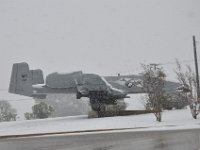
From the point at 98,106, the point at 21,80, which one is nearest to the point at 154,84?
the point at 98,106

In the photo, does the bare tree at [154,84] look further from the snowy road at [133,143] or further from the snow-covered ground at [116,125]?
the snowy road at [133,143]

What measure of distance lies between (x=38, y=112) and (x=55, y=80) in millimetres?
16067

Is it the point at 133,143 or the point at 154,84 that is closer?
the point at 133,143

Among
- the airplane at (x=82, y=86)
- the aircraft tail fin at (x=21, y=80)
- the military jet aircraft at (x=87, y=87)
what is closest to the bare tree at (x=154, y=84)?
the airplane at (x=82, y=86)

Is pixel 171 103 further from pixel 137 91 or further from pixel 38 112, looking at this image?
pixel 38 112

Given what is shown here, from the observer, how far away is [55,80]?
39.6 metres

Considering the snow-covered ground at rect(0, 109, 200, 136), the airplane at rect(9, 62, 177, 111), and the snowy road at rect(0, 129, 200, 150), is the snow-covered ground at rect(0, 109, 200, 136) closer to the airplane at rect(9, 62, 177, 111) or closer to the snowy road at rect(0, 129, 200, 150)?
the snowy road at rect(0, 129, 200, 150)

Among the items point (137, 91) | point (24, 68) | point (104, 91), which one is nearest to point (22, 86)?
point (24, 68)

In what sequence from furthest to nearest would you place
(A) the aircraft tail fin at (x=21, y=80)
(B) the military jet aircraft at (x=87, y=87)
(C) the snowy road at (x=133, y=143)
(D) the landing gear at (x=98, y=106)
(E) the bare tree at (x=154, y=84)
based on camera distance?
1. (A) the aircraft tail fin at (x=21, y=80)
2. (D) the landing gear at (x=98, y=106)
3. (B) the military jet aircraft at (x=87, y=87)
4. (E) the bare tree at (x=154, y=84)
5. (C) the snowy road at (x=133, y=143)

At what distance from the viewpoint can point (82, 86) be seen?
3900cm

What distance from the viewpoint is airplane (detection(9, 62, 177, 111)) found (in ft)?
128

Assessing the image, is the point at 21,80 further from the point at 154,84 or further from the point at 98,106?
the point at 154,84

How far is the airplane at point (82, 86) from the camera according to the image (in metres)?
38.9

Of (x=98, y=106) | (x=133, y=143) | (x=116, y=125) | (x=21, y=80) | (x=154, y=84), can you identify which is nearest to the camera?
(x=133, y=143)
